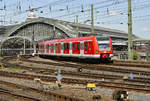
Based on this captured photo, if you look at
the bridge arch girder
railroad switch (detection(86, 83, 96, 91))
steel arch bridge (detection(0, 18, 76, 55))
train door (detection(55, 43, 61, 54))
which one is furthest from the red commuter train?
the bridge arch girder

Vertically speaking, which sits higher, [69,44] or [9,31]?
[9,31]

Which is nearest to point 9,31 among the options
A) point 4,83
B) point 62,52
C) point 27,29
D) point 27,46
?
point 27,29

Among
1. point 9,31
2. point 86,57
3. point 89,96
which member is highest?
point 9,31

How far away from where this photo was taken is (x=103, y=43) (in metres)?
23.0

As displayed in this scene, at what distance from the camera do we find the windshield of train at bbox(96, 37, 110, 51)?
74.9 feet

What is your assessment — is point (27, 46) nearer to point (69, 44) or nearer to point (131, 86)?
point (69, 44)

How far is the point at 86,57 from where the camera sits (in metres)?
23.8

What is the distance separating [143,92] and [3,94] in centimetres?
628

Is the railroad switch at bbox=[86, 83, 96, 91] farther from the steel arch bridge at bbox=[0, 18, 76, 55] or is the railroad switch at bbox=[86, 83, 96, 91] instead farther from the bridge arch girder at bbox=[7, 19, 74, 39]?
the bridge arch girder at bbox=[7, 19, 74, 39]

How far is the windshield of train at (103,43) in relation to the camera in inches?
899

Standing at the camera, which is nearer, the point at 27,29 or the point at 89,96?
the point at 89,96

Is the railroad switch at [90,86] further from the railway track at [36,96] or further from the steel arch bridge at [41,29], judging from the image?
the steel arch bridge at [41,29]

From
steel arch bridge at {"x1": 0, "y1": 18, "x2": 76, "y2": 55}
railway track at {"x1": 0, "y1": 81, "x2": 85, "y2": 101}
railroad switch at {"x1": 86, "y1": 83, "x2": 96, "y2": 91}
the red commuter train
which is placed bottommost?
railway track at {"x1": 0, "y1": 81, "x2": 85, "y2": 101}

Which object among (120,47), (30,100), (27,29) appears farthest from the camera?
(27,29)
